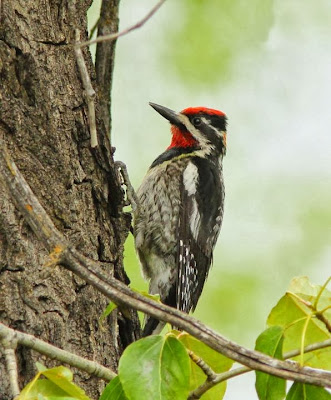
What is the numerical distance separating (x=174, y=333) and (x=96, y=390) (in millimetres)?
677

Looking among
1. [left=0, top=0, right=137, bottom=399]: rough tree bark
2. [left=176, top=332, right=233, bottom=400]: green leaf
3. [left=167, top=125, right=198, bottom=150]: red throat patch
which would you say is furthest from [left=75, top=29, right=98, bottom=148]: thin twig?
[left=167, top=125, right=198, bottom=150]: red throat patch

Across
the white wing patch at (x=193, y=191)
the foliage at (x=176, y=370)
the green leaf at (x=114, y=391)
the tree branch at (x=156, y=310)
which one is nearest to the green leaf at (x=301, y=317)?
the foliage at (x=176, y=370)

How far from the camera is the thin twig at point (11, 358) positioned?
1.64 m

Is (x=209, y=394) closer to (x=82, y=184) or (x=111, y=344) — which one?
(x=111, y=344)

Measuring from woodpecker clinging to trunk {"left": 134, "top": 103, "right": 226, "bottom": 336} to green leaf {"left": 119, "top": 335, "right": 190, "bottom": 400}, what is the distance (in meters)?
2.46

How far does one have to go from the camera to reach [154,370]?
1.67 metres

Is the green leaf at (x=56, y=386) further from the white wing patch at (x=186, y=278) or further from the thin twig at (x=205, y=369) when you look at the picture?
the white wing patch at (x=186, y=278)

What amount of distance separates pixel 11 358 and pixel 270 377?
59 centimetres

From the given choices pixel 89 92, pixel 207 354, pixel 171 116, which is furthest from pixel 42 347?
pixel 171 116

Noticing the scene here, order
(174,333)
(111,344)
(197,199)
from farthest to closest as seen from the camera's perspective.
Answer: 1. (197,199)
2. (111,344)
3. (174,333)

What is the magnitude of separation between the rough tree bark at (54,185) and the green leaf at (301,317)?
679mm

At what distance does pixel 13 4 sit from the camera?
2668 mm

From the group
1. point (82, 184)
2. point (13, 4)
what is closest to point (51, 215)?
point (82, 184)

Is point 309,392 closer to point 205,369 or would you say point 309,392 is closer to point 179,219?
point 205,369
